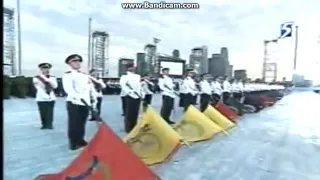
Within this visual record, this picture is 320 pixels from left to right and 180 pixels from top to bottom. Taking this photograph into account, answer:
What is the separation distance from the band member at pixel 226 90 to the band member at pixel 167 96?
0.64ft

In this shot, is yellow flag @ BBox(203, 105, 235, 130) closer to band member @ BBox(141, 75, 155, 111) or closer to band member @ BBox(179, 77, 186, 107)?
band member @ BBox(179, 77, 186, 107)

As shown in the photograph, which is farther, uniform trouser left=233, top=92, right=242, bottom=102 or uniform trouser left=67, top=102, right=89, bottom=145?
uniform trouser left=233, top=92, right=242, bottom=102

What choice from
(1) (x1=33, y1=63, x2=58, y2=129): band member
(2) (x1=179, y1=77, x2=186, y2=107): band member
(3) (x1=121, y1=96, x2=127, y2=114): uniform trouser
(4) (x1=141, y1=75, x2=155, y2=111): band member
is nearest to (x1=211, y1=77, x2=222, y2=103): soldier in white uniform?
(2) (x1=179, y1=77, x2=186, y2=107): band member

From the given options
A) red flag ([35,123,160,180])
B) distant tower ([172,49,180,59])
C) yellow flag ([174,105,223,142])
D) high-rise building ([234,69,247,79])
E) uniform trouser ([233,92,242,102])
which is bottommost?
red flag ([35,123,160,180])

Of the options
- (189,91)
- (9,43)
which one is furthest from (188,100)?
(9,43)

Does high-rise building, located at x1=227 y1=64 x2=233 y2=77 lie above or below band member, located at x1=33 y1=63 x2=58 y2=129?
above

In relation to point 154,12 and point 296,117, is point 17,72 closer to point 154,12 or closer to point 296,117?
point 154,12

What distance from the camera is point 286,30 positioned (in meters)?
1.45

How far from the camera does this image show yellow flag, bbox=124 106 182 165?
1.46 meters

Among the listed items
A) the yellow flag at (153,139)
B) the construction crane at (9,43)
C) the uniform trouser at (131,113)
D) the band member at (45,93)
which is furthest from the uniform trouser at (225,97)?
the construction crane at (9,43)

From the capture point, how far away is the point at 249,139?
146 centimetres

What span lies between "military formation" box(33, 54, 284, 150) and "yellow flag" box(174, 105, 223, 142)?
0.09 feet

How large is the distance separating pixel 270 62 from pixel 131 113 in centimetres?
55

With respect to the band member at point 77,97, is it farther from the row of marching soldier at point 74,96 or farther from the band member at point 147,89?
the band member at point 147,89
